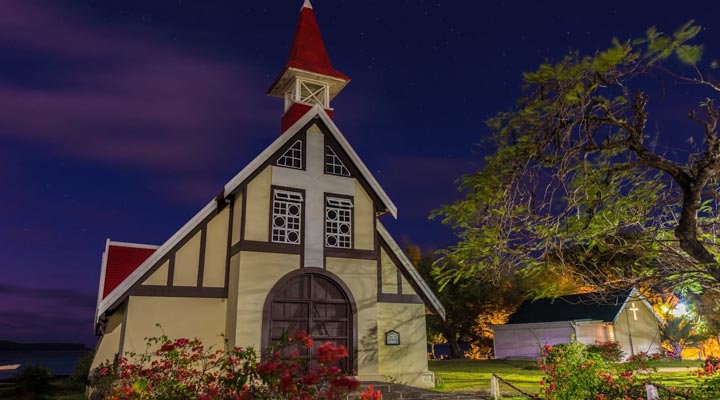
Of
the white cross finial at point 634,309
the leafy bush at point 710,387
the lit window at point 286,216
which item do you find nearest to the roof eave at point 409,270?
the lit window at point 286,216

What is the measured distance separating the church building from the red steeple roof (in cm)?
404

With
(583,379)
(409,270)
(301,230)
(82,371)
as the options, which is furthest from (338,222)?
(82,371)

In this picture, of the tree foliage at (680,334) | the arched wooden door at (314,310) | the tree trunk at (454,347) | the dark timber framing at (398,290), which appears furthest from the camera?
the tree trunk at (454,347)

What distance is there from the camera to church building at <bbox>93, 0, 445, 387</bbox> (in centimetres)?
1464

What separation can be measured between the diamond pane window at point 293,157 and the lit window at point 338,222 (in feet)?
5.28

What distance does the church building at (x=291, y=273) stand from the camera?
1464 centimetres

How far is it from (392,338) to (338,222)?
4322 millimetres

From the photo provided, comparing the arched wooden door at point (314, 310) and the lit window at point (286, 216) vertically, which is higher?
the lit window at point (286, 216)

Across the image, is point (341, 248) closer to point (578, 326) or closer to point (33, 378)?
point (33, 378)

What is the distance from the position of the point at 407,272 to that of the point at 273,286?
5.07 metres

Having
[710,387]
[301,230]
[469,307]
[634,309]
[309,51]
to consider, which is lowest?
[710,387]

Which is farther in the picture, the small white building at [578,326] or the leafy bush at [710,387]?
the small white building at [578,326]

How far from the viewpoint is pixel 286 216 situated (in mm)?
16062

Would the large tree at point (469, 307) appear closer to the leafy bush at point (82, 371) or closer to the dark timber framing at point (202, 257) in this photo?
the leafy bush at point (82, 371)
